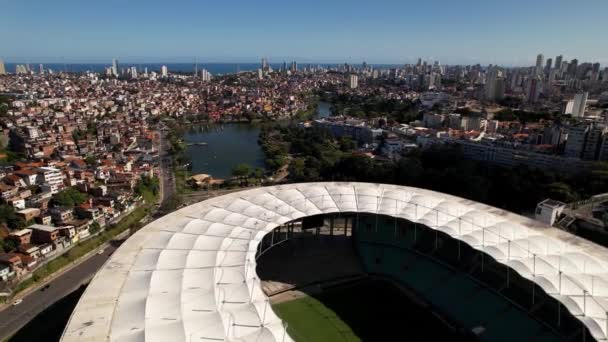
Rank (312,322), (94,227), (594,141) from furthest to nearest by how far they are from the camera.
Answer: (594,141) < (94,227) < (312,322)

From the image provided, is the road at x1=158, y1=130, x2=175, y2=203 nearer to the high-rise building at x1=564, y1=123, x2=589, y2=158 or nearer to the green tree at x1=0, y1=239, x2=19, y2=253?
the green tree at x1=0, y1=239, x2=19, y2=253

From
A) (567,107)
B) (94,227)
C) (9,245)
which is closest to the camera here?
(9,245)

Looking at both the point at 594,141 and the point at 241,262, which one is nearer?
the point at 241,262

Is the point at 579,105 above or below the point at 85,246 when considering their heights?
above

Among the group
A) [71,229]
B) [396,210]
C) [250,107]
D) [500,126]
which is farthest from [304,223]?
[250,107]

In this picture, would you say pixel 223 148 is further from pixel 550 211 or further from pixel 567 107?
pixel 567 107

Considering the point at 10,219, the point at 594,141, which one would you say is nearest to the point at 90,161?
the point at 10,219

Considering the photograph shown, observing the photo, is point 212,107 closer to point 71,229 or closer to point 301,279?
point 71,229
